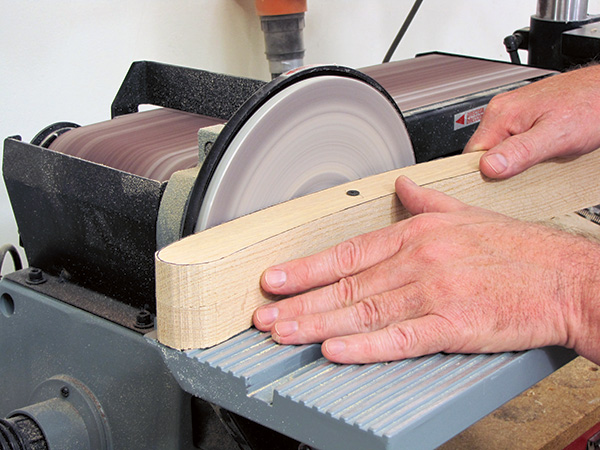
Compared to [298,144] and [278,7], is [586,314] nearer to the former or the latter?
[298,144]

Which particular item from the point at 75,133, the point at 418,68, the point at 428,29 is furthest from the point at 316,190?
the point at 428,29

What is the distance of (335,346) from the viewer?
652mm

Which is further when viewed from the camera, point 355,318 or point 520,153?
point 520,153

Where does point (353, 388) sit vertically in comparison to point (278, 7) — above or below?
below

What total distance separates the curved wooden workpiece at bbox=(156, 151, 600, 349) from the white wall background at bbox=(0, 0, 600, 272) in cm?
126

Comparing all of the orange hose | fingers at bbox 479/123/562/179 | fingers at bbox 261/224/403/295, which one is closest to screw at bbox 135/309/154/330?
fingers at bbox 261/224/403/295

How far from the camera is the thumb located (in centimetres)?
81

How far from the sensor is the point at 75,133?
43.2 inches

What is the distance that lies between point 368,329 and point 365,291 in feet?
0.15

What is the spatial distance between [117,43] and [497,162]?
1427mm

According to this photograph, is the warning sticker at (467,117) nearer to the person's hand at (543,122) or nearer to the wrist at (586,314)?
the person's hand at (543,122)

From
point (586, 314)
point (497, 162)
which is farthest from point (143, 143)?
point (586, 314)

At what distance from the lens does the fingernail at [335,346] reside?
2.13ft

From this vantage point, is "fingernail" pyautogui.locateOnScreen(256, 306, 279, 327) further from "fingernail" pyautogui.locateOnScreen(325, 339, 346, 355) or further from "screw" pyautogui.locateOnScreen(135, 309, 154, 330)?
"screw" pyautogui.locateOnScreen(135, 309, 154, 330)
